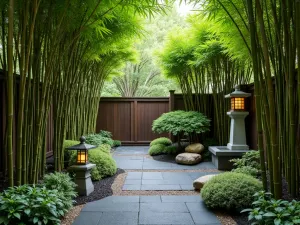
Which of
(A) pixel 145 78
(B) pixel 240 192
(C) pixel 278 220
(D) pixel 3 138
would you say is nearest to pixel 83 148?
(D) pixel 3 138

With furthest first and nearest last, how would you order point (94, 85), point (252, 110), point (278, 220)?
point (94, 85), point (252, 110), point (278, 220)

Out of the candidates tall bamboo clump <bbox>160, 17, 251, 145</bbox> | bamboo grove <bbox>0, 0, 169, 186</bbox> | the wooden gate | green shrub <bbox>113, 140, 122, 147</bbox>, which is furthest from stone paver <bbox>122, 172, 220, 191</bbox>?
the wooden gate

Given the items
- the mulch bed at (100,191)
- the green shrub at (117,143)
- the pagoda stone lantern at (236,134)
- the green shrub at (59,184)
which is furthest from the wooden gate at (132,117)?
the green shrub at (59,184)

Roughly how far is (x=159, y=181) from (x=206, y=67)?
307 cm

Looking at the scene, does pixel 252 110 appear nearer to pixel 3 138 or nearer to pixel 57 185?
pixel 57 185

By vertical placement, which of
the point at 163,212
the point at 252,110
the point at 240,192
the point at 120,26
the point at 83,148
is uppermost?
the point at 120,26

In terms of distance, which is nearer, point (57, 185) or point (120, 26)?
point (57, 185)

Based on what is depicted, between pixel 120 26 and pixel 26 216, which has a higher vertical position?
pixel 120 26

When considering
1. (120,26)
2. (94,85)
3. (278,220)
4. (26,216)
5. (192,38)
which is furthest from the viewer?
(94,85)

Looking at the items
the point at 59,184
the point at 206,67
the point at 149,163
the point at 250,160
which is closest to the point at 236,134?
the point at 250,160

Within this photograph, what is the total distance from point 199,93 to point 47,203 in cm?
532

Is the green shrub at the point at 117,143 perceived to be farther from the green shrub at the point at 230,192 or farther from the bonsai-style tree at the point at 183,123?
the green shrub at the point at 230,192

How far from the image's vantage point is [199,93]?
6.85m

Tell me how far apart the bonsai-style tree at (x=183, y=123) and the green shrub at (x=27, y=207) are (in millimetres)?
3808
